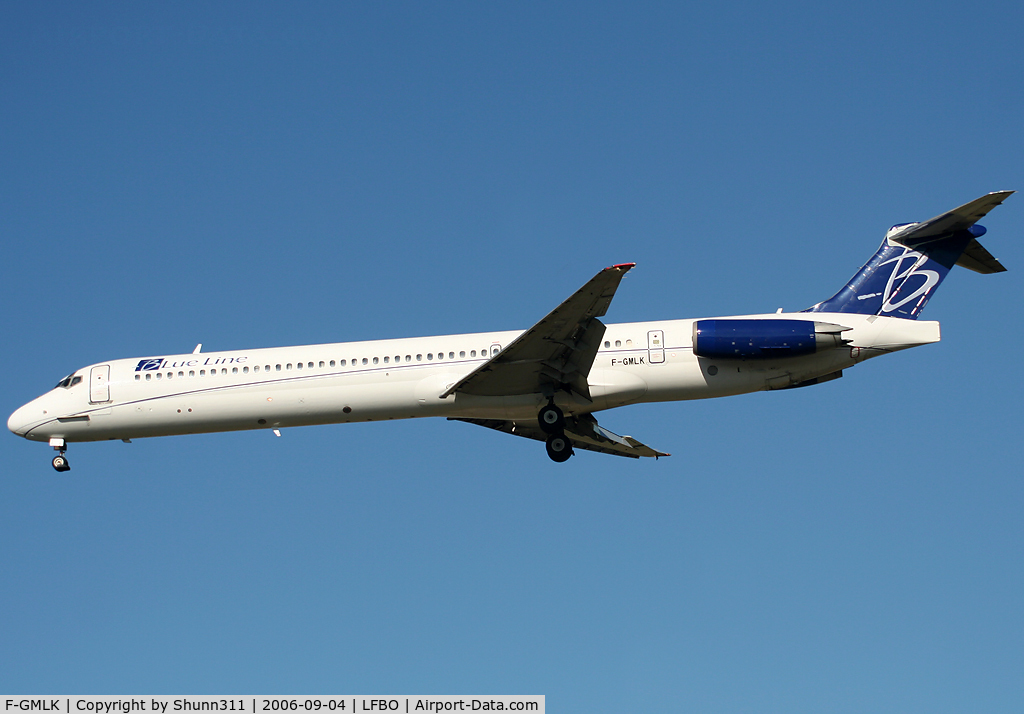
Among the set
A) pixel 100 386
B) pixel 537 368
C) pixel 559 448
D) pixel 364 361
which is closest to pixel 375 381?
pixel 364 361

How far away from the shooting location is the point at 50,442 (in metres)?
26.6

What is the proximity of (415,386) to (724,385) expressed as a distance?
705 cm

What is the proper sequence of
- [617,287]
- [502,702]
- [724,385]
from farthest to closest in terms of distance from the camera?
1. [724,385]
2. [617,287]
3. [502,702]

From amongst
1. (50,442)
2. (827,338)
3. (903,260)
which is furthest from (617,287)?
(50,442)

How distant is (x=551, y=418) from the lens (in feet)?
82.4

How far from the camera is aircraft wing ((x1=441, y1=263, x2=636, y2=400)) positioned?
75.5 ft

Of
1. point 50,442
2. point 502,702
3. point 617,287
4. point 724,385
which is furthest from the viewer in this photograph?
point 50,442

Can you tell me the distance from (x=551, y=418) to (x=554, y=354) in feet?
5.75

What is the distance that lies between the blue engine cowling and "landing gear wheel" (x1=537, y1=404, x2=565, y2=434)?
346 centimetres

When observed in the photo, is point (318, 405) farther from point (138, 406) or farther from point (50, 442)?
point (50, 442)

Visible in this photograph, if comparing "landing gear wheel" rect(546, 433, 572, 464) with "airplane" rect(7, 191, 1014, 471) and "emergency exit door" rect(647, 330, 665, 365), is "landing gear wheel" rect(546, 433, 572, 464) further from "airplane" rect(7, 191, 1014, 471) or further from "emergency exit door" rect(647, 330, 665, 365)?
"emergency exit door" rect(647, 330, 665, 365)

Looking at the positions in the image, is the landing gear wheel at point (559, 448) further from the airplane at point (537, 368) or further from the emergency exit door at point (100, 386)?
the emergency exit door at point (100, 386)

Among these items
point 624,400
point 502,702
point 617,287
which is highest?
point 617,287

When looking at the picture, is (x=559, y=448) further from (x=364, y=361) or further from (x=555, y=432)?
(x=364, y=361)
